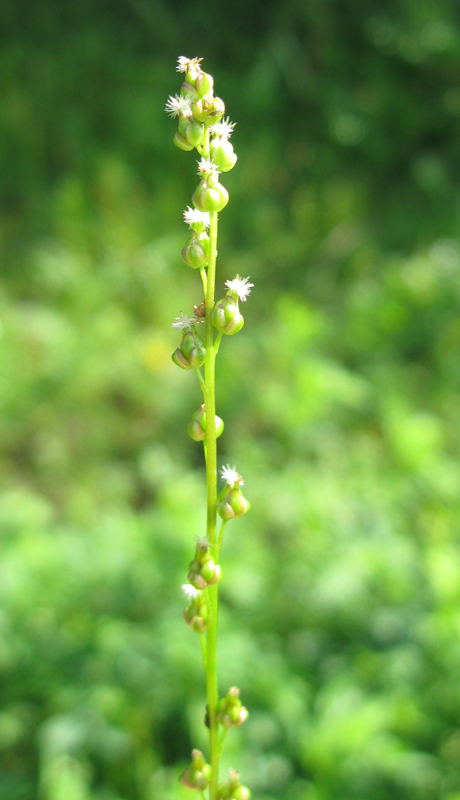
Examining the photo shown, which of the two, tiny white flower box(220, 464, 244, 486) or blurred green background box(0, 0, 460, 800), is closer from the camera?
tiny white flower box(220, 464, 244, 486)

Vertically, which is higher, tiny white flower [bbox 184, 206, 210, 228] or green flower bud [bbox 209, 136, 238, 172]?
green flower bud [bbox 209, 136, 238, 172]

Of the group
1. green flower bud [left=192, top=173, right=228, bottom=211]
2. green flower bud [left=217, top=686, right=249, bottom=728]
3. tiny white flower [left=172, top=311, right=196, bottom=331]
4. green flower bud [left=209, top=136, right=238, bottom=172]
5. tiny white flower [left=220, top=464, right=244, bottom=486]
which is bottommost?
green flower bud [left=217, top=686, right=249, bottom=728]

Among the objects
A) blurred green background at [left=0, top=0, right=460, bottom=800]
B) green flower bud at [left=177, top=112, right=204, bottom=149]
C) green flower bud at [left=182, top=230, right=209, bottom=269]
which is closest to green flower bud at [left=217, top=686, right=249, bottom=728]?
green flower bud at [left=182, top=230, right=209, bottom=269]

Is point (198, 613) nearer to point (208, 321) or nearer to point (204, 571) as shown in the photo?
point (204, 571)

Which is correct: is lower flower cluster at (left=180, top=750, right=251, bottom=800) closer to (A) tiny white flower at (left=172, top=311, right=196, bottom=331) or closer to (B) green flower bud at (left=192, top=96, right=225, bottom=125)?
(A) tiny white flower at (left=172, top=311, right=196, bottom=331)

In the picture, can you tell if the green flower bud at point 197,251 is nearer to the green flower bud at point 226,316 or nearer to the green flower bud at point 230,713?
the green flower bud at point 226,316

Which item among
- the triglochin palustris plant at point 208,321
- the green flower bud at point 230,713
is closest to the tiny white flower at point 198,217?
the triglochin palustris plant at point 208,321
